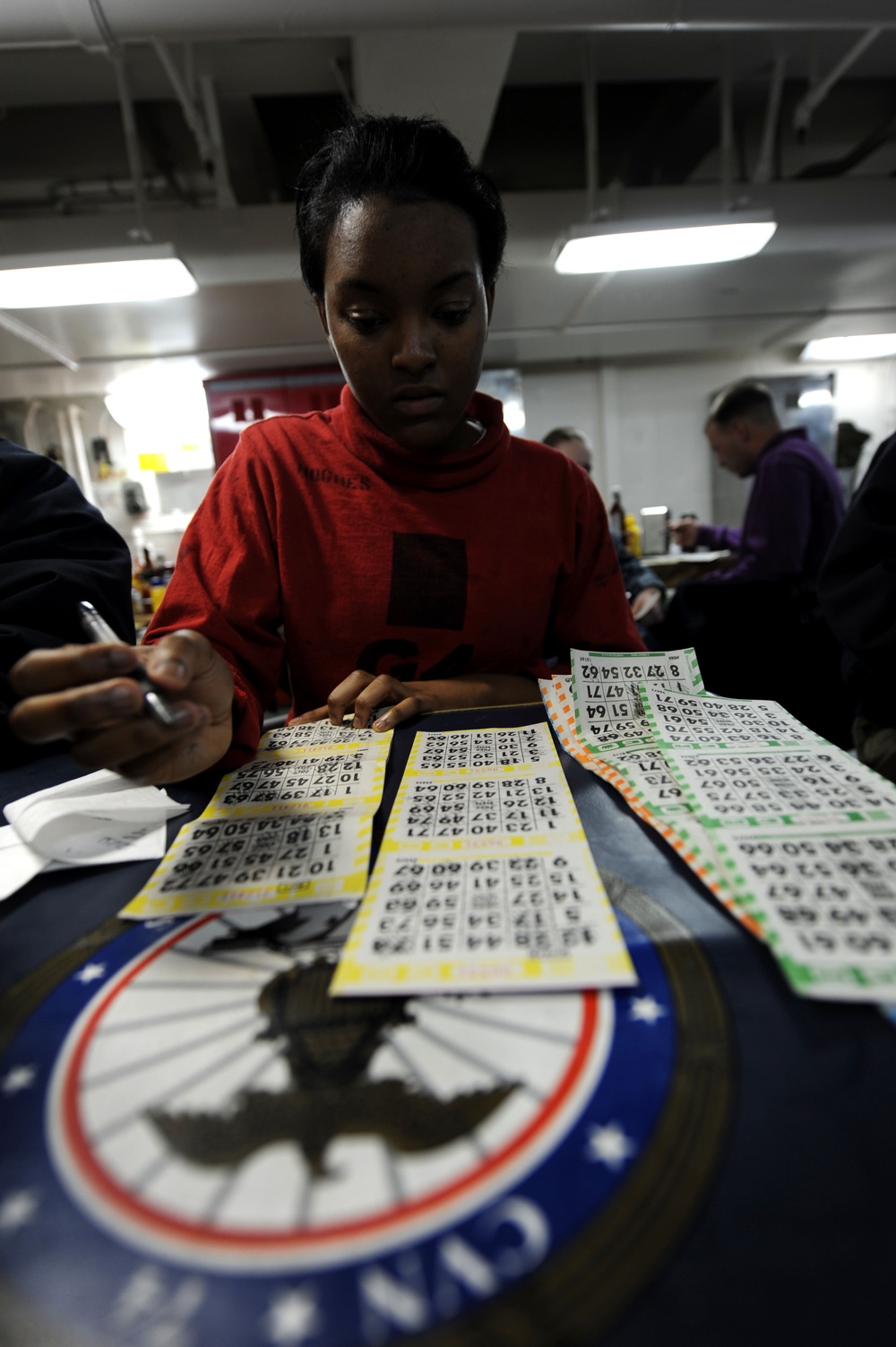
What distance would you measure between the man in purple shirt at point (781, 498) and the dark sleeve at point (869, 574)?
144cm

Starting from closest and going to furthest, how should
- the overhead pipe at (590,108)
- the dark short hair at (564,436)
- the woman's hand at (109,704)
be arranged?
the woman's hand at (109,704) < the overhead pipe at (590,108) < the dark short hair at (564,436)

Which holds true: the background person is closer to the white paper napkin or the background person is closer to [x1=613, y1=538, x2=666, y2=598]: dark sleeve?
the white paper napkin

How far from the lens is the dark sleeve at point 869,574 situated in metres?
0.81

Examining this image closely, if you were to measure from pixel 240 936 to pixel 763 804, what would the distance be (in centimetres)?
31

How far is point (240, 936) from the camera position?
354mm

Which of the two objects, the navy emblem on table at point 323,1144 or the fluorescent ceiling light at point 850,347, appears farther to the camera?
the fluorescent ceiling light at point 850,347

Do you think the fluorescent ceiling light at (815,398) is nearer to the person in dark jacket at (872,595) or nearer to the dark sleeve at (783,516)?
the dark sleeve at (783,516)

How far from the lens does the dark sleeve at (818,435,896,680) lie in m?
0.81

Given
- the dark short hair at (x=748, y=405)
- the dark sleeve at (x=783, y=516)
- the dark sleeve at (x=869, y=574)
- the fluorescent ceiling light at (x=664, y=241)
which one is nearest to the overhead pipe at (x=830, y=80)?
the fluorescent ceiling light at (x=664, y=241)

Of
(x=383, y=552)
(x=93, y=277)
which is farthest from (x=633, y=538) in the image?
(x=383, y=552)

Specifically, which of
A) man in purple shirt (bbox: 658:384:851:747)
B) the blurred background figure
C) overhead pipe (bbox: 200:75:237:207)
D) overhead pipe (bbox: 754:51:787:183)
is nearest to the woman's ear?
man in purple shirt (bbox: 658:384:851:747)

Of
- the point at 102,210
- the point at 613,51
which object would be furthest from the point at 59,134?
the point at 613,51

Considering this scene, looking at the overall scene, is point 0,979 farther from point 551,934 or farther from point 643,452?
point 643,452

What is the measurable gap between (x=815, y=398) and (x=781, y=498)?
315cm
